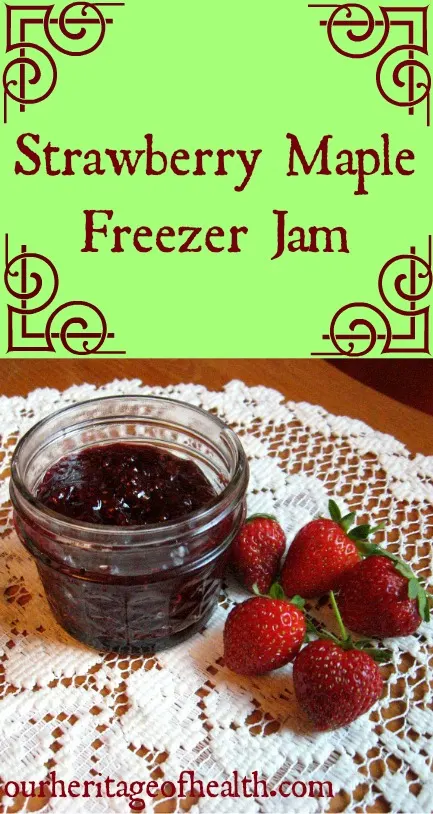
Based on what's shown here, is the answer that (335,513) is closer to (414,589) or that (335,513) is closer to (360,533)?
(360,533)

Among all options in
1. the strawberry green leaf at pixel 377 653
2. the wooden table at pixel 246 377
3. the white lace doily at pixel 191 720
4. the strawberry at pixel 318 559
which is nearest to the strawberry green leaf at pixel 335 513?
the strawberry at pixel 318 559

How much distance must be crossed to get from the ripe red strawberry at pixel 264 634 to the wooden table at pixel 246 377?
0.72 m

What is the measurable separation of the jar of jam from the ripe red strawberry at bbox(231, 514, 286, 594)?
0.07 meters

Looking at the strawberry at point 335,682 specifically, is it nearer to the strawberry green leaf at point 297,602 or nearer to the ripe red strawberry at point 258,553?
the strawberry green leaf at point 297,602

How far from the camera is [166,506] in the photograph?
4.35ft

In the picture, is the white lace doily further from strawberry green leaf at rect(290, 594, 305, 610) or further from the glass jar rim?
the glass jar rim

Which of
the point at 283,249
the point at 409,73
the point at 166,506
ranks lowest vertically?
the point at 166,506

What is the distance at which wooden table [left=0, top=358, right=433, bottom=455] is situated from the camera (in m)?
1.94

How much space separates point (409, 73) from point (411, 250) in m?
0.37

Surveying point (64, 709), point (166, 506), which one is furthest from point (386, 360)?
point (64, 709)

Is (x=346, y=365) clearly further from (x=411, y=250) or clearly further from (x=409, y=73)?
(x=409, y=73)

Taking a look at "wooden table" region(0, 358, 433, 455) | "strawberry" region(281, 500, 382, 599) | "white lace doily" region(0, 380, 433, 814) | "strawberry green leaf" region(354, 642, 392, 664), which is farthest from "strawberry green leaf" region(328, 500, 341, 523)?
"wooden table" region(0, 358, 433, 455)

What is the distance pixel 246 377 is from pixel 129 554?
0.89m

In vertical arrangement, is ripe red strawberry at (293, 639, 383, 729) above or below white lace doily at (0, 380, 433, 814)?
above
